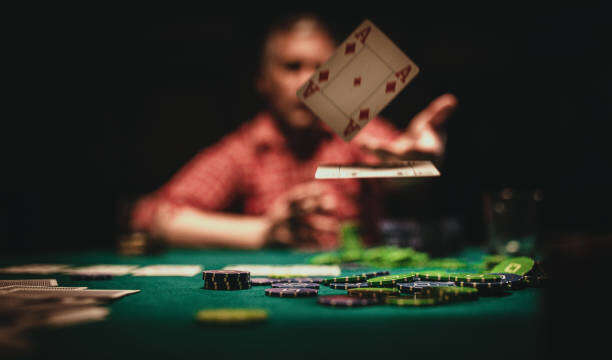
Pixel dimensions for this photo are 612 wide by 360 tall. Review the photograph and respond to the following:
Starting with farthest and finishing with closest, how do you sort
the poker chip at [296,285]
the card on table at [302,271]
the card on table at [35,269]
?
the card on table at [35,269] < the card on table at [302,271] < the poker chip at [296,285]

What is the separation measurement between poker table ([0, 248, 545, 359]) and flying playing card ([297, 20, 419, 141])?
665 millimetres

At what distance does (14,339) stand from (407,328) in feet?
2.01

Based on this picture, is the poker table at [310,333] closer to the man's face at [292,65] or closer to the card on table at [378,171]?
the card on table at [378,171]

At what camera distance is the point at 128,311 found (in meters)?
0.99

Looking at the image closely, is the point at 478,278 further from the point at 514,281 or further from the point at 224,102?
the point at 224,102

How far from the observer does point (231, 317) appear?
84 cm

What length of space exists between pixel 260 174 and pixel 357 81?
2661mm

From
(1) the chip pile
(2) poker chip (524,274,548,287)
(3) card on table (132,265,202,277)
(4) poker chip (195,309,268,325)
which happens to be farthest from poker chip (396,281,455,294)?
(3) card on table (132,265,202,277)

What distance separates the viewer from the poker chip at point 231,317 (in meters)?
0.84

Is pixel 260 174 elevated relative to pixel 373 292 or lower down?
elevated

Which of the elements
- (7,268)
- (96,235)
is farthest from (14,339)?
(96,235)

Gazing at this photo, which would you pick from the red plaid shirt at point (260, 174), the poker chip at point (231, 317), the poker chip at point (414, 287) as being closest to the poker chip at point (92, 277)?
the poker chip at point (231, 317)

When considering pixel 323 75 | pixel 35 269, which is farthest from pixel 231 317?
pixel 35 269

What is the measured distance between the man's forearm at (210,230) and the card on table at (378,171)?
70.2 inches
